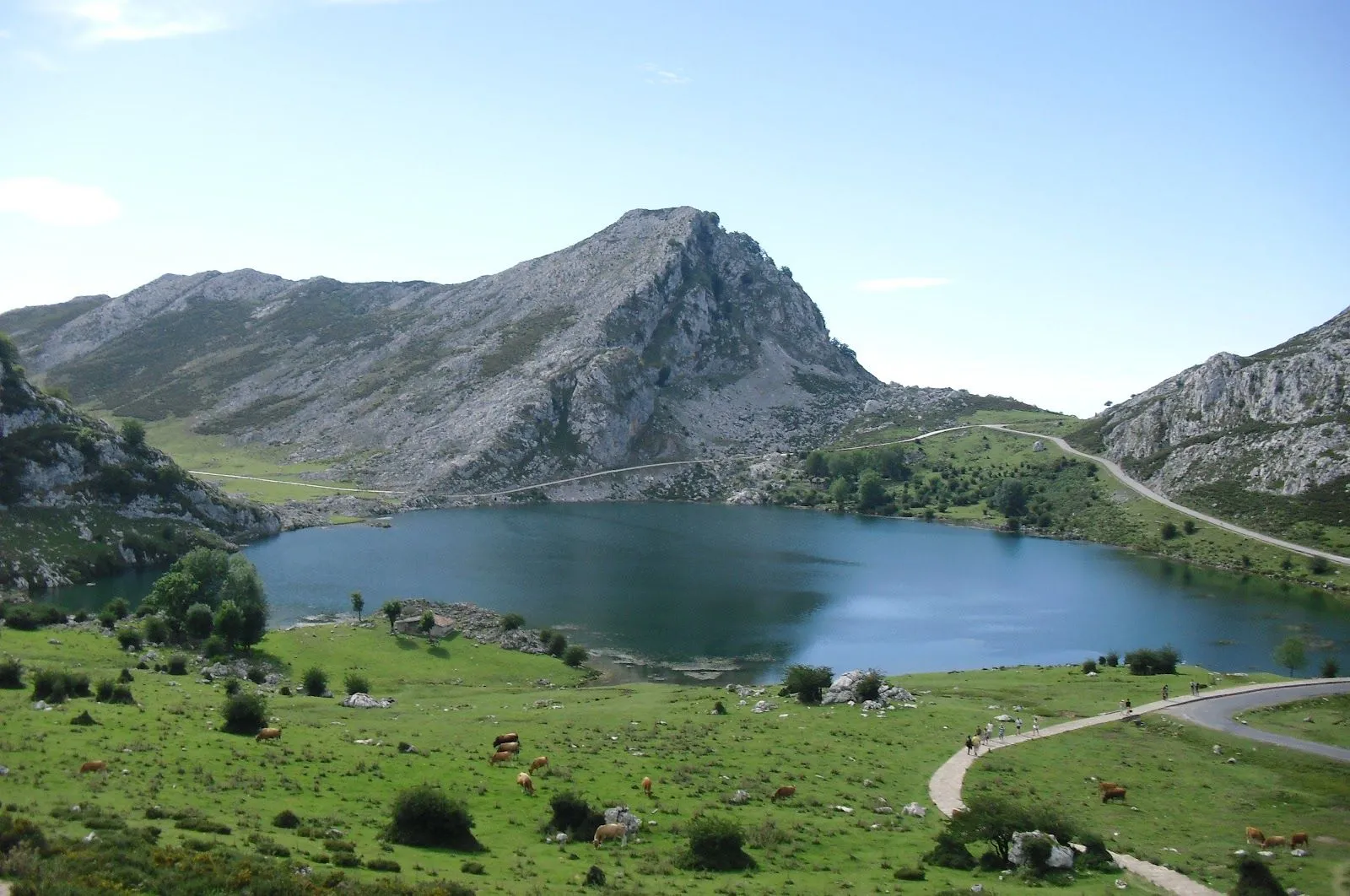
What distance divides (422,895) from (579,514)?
155 meters

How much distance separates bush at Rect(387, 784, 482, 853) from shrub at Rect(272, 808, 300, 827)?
Answer: 277 centimetres

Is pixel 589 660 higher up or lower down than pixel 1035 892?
lower down

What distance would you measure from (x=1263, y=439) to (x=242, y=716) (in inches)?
6802

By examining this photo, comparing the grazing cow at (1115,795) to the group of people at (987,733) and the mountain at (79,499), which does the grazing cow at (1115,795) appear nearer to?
the group of people at (987,733)

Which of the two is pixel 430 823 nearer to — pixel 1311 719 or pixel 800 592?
pixel 1311 719

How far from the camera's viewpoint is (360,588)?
339ft

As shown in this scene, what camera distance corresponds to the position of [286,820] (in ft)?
90.3

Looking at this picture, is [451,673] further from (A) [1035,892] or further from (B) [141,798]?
(A) [1035,892]

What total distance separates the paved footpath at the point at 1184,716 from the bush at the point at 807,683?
13810 millimetres

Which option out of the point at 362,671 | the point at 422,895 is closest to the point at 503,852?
the point at 422,895

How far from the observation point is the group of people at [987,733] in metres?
45.7

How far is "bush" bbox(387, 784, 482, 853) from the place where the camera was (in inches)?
1099

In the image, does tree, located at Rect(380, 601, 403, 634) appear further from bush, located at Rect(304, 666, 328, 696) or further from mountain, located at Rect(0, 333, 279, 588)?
mountain, located at Rect(0, 333, 279, 588)

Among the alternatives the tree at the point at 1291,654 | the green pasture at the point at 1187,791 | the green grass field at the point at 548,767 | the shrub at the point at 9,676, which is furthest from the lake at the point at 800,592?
the shrub at the point at 9,676
